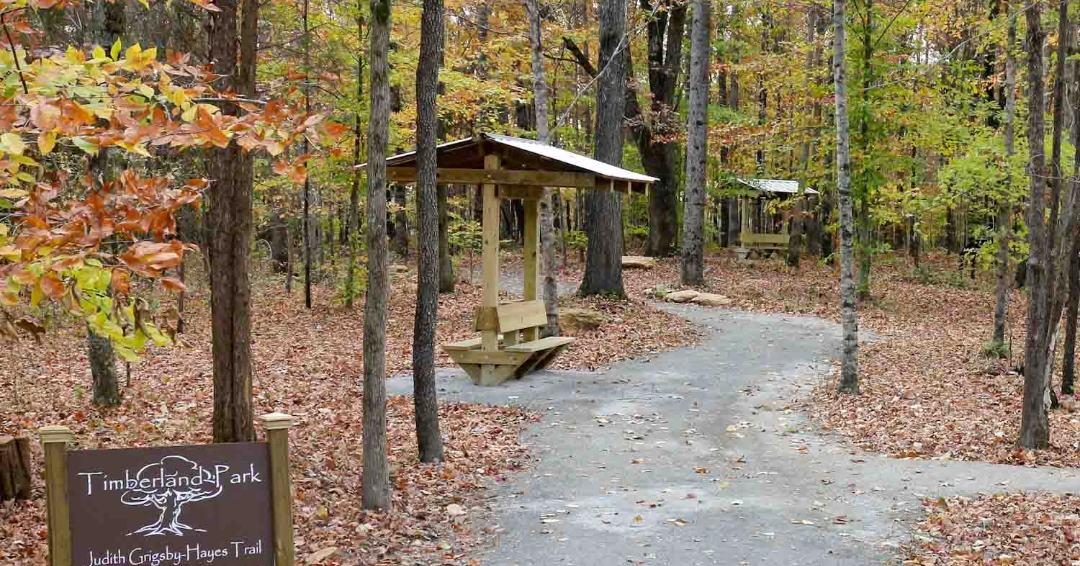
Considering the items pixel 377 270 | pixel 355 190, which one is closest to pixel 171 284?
pixel 377 270

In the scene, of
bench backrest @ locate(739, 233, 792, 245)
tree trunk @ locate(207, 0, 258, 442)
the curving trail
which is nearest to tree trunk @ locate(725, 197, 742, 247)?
bench backrest @ locate(739, 233, 792, 245)

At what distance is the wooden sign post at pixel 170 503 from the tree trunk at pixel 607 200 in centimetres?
1511

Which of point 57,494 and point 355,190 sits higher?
point 355,190

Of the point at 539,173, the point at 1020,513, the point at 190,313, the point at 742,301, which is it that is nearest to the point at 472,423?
the point at 539,173

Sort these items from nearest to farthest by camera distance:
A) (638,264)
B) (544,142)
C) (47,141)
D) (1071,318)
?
(47,141)
(1071,318)
(544,142)
(638,264)

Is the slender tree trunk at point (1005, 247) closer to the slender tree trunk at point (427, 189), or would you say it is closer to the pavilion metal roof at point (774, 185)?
the slender tree trunk at point (427, 189)

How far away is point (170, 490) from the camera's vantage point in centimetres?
481

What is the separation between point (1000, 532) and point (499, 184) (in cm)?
749

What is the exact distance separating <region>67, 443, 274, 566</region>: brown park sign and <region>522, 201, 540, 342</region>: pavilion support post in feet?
30.3

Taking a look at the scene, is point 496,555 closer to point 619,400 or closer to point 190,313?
point 619,400

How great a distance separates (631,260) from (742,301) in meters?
6.23

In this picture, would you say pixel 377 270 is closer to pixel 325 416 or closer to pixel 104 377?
pixel 325 416

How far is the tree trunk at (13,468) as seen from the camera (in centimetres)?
733

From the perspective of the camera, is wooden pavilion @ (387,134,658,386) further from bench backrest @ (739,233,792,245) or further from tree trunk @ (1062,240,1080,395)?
bench backrest @ (739,233,792,245)
